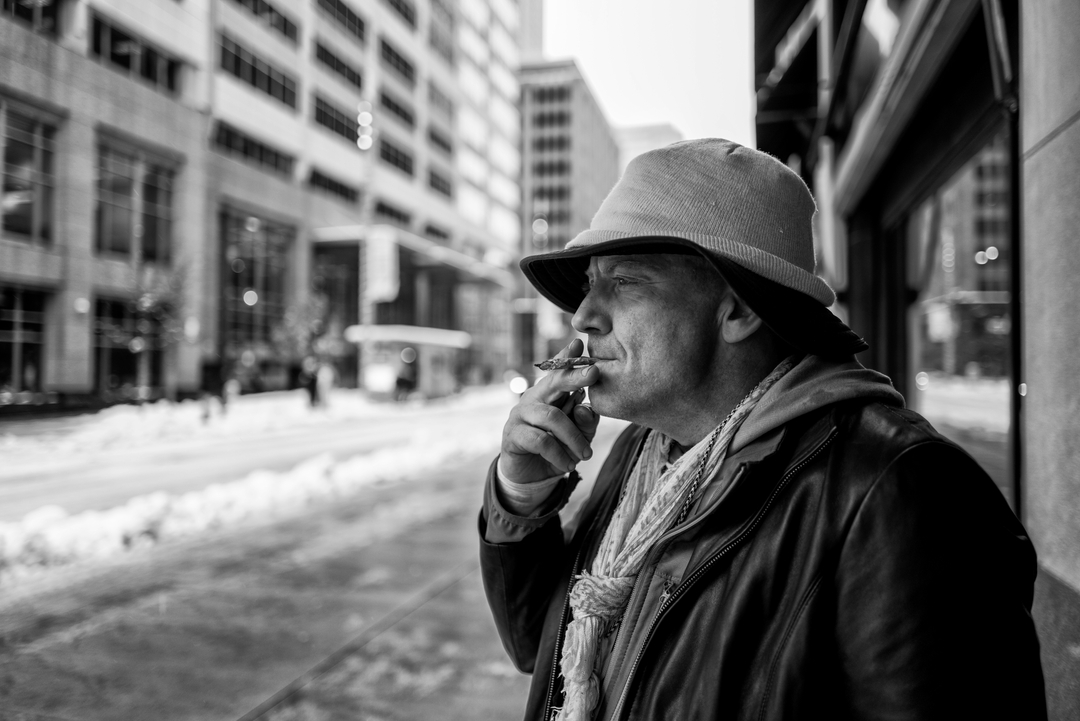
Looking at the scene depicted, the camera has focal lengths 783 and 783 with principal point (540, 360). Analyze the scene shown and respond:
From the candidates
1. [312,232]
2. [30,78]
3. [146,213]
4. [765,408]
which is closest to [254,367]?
[146,213]

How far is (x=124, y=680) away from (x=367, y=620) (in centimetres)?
133

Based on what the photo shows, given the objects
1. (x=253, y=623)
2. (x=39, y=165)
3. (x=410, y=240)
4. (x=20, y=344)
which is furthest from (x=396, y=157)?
(x=253, y=623)

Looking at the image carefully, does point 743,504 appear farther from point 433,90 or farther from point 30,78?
point 433,90

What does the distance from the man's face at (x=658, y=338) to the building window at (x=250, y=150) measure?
6450 millimetres

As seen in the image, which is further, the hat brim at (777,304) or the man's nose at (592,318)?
the man's nose at (592,318)

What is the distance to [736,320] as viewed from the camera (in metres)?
1.46

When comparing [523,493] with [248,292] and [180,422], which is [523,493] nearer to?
[180,422]

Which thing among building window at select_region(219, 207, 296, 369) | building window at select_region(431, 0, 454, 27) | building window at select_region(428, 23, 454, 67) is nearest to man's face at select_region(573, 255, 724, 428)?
building window at select_region(219, 207, 296, 369)

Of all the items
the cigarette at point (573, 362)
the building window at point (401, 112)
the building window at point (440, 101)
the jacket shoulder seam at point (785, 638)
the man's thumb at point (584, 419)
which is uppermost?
the building window at point (440, 101)

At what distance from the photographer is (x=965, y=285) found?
4535 mm

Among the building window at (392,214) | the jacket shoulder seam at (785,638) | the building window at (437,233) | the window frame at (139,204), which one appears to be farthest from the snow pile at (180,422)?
the building window at (437,233)

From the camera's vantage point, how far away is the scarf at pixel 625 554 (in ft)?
4.56

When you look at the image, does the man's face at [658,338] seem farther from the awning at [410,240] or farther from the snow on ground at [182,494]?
the awning at [410,240]

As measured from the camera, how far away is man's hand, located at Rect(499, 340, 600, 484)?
147cm
